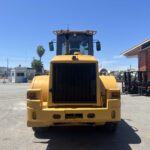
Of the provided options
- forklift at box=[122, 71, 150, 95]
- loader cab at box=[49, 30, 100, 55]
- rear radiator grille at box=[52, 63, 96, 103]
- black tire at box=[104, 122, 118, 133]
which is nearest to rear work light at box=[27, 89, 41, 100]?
rear radiator grille at box=[52, 63, 96, 103]

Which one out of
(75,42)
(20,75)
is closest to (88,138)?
(75,42)

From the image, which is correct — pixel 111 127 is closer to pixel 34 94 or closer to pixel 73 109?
pixel 73 109

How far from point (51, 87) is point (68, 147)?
158 centimetres

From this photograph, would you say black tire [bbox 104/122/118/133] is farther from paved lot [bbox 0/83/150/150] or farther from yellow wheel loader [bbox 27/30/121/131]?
yellow wheel loader [bbox 27/30/121/131]

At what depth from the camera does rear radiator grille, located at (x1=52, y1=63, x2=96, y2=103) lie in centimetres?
901

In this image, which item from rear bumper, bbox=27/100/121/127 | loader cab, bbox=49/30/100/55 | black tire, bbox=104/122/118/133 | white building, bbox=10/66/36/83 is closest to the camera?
Answer: rear bumper, bbox=27/100/121/127

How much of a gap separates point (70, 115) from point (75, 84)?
901 mm

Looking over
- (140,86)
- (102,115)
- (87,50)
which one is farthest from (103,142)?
(140,86)

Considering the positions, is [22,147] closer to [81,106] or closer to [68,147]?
[68,147]

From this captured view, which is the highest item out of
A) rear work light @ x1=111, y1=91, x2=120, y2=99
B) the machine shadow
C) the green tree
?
the green tree

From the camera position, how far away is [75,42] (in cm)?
1221

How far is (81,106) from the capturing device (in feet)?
29.3

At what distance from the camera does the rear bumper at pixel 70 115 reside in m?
8.52

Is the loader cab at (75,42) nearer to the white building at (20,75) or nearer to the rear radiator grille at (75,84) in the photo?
the rear radiator grille at (75,84)
